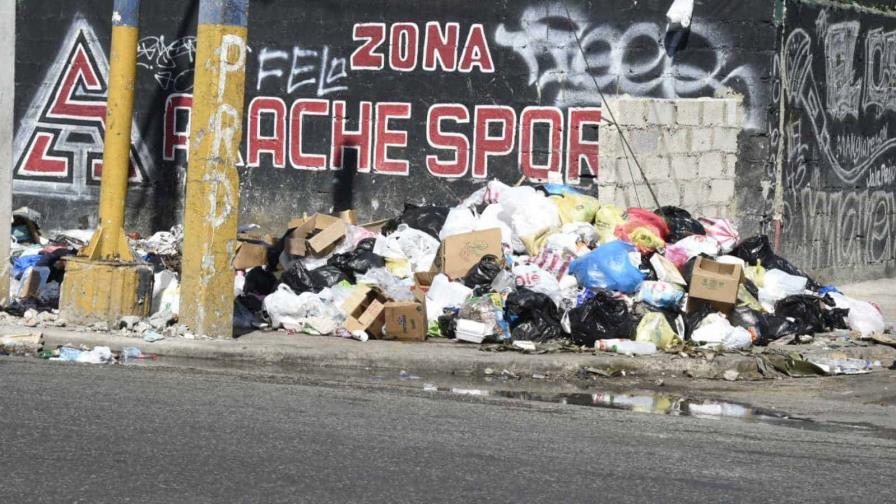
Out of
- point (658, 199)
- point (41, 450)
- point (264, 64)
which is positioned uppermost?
point (264, 64)

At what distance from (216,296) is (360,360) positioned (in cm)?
136

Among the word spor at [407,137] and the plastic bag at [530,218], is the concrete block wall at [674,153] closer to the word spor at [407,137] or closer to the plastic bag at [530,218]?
the word spor at [407,137]

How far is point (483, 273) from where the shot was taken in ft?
40.2

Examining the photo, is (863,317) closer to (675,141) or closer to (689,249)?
(689,249)

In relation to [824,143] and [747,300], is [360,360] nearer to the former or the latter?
[747,300]

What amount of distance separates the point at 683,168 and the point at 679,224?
106 centimetres

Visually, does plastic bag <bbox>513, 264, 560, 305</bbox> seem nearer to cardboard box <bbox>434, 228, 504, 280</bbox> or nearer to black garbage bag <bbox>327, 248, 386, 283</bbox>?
cardboard box <bbox>434, 228, 504, 280</bbox>

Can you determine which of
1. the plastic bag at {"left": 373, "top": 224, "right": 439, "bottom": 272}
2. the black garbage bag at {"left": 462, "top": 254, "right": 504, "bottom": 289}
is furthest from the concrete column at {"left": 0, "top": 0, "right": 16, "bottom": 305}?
the black garbage bag at {"left": 462, "top": 254, "right": 504, "bottom": 289}

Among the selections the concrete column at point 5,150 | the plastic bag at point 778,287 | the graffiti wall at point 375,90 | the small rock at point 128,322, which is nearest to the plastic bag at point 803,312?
the plastic bag at point 778,287

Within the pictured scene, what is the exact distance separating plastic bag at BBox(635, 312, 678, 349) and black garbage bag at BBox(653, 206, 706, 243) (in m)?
1.99

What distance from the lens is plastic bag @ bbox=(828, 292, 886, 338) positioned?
496 inches

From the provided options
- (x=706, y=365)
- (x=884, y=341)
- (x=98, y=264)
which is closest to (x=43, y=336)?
(x=98, y=264)

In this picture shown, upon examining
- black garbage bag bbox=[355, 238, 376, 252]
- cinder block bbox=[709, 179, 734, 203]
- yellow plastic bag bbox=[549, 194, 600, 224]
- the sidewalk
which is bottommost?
the sidewalk

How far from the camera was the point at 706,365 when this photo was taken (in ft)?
35.3
